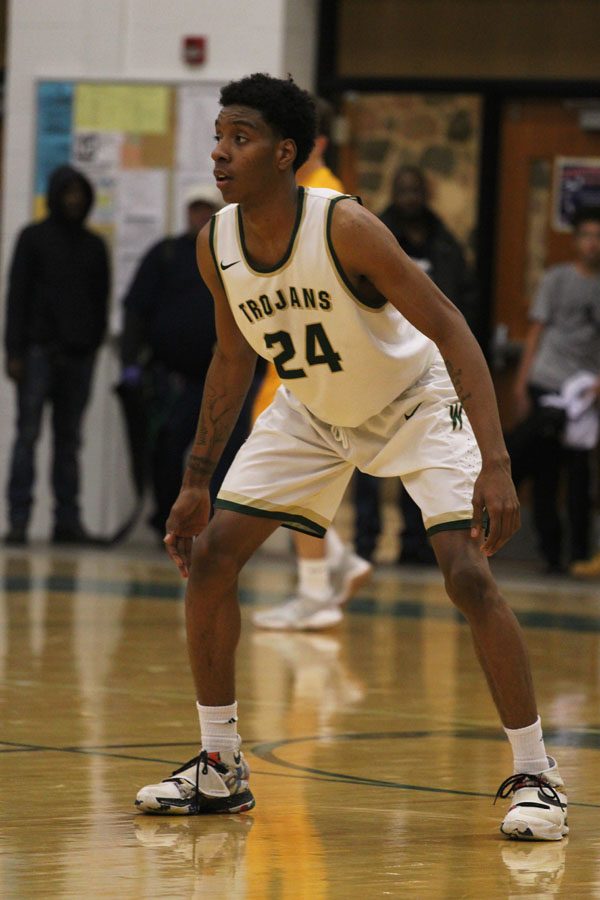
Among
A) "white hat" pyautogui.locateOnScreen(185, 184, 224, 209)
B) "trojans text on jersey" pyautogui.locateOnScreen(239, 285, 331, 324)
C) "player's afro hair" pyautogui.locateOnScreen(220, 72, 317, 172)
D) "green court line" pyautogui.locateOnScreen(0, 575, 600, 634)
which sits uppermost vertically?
"player's afro hair" pyautogui.locateOnScreen(220, 72, 317, 172)

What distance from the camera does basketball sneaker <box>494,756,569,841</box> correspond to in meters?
Answer: 3.78

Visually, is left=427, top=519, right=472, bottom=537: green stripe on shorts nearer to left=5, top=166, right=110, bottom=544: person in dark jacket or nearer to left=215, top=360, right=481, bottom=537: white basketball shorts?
left=215, top=360, right=481, bottom=537: white basketball shorts

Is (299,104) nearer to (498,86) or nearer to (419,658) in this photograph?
(419,658)

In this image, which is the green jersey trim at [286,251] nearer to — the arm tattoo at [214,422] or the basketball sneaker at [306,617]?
the arm tattoo at [214,422]

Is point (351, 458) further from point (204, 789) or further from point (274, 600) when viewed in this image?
point (274, 600)

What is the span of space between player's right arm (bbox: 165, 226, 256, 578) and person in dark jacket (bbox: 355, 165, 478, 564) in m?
4.74

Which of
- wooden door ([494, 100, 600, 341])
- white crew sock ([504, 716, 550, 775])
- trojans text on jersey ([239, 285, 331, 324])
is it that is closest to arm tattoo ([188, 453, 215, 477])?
trojans text on jersey ([239, 285, 331, 324])

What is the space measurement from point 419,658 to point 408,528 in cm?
340

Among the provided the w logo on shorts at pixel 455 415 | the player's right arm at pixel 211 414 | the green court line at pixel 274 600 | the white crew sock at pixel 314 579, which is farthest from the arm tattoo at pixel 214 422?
the green court line at pixel 274 600

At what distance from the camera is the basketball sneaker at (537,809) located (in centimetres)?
378

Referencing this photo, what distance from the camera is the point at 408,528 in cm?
1009

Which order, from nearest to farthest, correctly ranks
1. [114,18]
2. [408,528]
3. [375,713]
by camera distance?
[375,713]
[408,528]
[114,18]

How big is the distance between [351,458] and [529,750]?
75 centimetres

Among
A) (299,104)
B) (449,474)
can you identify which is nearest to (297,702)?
(449,474)
